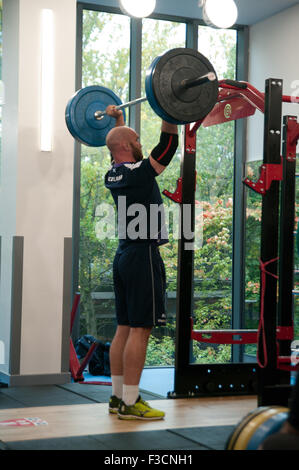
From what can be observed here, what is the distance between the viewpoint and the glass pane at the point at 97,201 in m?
5.81

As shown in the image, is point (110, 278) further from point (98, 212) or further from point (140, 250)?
point (140, 250)

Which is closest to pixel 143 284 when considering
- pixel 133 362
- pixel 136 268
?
pixel 136 268

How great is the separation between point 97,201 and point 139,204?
2.17 metres

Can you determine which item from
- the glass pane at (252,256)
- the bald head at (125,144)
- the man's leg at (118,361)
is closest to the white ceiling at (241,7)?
the glass pane at (252,256)

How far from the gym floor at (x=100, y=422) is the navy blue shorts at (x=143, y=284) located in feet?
1.77

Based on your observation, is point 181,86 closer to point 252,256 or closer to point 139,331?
point 139,331

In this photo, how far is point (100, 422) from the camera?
3.59 m

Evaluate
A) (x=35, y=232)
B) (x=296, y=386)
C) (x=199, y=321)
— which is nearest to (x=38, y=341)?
(x=35, y=232)

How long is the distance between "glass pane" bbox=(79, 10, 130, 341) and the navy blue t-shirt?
2034 mm

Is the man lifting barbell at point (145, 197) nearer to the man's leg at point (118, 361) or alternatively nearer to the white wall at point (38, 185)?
the man's leg at point (118, 361)

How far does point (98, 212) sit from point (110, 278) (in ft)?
1.88

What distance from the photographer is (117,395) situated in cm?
387

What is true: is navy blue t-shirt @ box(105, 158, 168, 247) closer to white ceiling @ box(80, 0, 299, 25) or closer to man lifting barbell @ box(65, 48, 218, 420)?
man lifting barbell @ box(65, 48, 218, 420)
